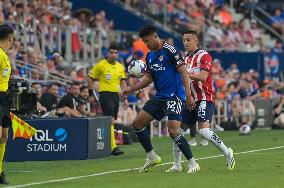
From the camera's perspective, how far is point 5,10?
2934 cm

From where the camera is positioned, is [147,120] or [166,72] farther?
[147,120]

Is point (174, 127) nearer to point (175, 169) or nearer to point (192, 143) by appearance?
point (175, 169)

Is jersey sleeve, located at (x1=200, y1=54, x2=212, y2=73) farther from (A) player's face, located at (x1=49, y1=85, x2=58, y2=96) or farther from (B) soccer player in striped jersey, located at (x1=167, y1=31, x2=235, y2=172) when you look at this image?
(A) player's face, located at (x1=49, y1=85, x2=58, y2=96)

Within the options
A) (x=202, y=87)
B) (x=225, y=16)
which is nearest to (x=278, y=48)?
(x=225, y=16)

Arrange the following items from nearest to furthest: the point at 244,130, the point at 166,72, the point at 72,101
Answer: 1. the point at 166,72
2. the point at 72,101
3. the point at 244,130

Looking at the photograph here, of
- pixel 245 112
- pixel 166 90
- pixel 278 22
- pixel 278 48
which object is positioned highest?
pixel 278 22

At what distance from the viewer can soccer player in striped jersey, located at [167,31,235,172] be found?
16750 mm

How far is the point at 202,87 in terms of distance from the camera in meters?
17.5

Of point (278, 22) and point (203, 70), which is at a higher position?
point (278, 22)

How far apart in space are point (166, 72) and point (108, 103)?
5769 millimetres

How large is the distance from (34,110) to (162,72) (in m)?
3.35

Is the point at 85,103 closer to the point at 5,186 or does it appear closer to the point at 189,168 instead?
the point at 189,168

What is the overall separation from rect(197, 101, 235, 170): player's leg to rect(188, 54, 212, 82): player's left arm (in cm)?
50

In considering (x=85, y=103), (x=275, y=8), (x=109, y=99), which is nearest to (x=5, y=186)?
(x=109, y=99)
